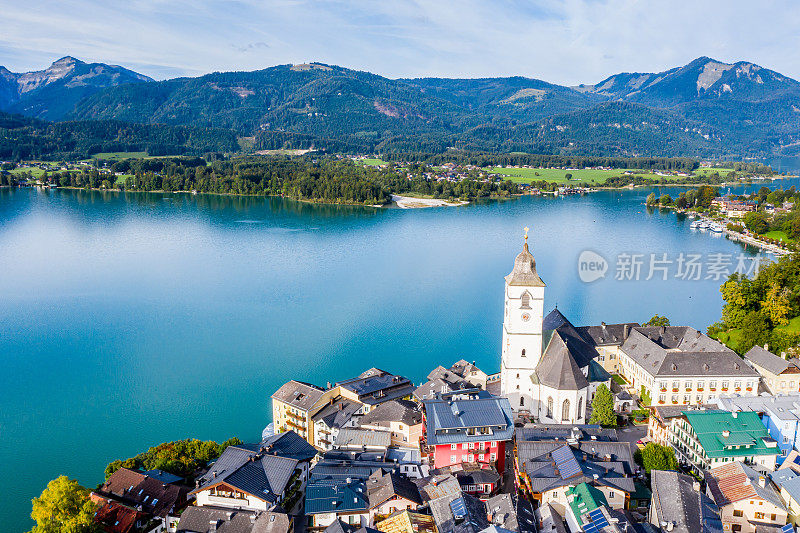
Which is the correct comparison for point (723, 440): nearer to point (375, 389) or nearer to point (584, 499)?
point (584, 499)

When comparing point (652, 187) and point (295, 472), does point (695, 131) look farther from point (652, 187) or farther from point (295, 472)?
point (295, 472)

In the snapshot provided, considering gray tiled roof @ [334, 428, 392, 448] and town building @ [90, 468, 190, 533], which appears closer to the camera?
town building @ [90, 468, 190, 533]

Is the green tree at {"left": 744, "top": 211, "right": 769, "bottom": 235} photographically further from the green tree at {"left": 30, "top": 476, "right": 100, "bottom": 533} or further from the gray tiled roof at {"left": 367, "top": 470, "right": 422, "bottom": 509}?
the green tree at {"left": 30, "top": 476, "right": 100, "bottom": 533}

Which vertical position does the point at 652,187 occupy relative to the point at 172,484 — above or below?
above

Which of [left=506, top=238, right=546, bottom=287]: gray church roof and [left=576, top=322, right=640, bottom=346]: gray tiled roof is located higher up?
Answer: [left=506, top=238, right=546, bottom=287]: gray church roof

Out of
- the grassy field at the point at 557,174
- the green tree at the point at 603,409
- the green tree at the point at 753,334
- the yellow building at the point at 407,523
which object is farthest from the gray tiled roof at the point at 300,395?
the grassy field at the point at 557,174

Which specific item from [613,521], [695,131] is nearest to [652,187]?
[613,521]

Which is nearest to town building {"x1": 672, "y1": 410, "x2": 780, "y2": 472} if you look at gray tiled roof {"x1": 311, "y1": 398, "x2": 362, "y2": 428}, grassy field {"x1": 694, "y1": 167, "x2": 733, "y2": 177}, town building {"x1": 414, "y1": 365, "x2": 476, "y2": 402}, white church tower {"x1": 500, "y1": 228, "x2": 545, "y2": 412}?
white church tower {"x1": 500, "y1": 228, "x2": 545, "y2": 412}
